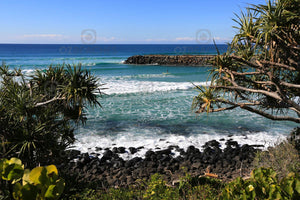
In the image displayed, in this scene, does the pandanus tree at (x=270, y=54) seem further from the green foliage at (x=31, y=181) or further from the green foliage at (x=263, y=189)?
the green foliage at (x=31, y=181)

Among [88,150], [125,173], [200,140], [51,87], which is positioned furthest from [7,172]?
[200,140]

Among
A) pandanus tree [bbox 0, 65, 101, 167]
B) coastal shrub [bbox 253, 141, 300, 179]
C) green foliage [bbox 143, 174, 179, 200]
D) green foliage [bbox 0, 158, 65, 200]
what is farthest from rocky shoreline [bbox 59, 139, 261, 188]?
green foliage [bbox 0, 158, 65, 200]

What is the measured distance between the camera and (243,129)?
1481 cm

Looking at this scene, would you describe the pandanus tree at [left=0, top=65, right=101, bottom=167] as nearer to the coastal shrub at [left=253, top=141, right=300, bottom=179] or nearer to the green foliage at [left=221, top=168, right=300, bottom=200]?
the green foliage at [left=221, top=168, right=300, bottom=200]

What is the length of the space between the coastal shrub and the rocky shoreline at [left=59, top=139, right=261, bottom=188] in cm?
81

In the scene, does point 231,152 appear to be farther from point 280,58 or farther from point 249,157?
point 280,58

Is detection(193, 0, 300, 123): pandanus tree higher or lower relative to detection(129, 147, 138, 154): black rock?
higher

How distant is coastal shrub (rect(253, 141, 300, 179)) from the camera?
702 centimetres

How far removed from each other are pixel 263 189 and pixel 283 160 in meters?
4.74

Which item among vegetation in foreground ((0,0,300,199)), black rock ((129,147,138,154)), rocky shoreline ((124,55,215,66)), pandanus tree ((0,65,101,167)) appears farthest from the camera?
rocky shoreline ((124,55,215,66))

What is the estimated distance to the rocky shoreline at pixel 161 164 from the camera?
9289mm

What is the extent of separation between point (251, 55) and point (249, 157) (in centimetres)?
414

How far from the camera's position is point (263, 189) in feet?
11.3

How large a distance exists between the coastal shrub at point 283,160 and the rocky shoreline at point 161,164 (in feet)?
2.65
